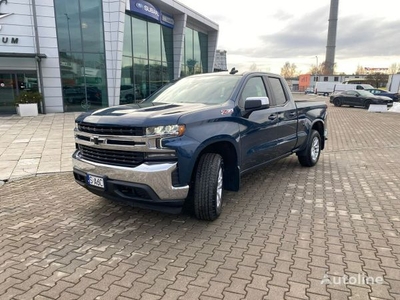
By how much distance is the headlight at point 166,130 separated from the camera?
121 inches

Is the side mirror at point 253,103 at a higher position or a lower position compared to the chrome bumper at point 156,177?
higher

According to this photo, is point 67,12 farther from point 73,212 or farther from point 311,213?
point 311,213

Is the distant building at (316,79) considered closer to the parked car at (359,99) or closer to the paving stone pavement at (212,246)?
the parked car at (359,99)

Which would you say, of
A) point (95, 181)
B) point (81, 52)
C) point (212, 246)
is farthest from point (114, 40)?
point (212, 246)

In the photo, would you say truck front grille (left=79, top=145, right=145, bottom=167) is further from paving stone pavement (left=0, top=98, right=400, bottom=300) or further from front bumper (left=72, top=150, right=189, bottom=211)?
paving stone pavement (left=0, top=98, right=400, bottom=300)

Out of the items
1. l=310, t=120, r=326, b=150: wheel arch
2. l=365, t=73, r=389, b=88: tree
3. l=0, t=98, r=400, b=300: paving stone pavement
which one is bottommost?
l=0, t=98, r=400, b=300: paving stone pavement

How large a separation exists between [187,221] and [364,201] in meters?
2.70

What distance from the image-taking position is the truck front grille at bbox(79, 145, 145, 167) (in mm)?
3195

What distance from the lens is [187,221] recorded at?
3.75 meters

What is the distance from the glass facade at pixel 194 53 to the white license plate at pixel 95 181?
22.9 m

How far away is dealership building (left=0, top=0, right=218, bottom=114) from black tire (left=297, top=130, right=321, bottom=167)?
14.4 metres

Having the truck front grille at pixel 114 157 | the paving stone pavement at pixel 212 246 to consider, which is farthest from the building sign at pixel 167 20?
the truck front grille at pixel 114 157

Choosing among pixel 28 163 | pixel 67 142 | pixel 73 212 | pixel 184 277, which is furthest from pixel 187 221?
pixel 67 142

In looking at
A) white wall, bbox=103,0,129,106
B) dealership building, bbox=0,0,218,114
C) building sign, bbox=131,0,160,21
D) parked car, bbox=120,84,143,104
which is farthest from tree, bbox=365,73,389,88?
white wall, bbox=103,0,129,106
